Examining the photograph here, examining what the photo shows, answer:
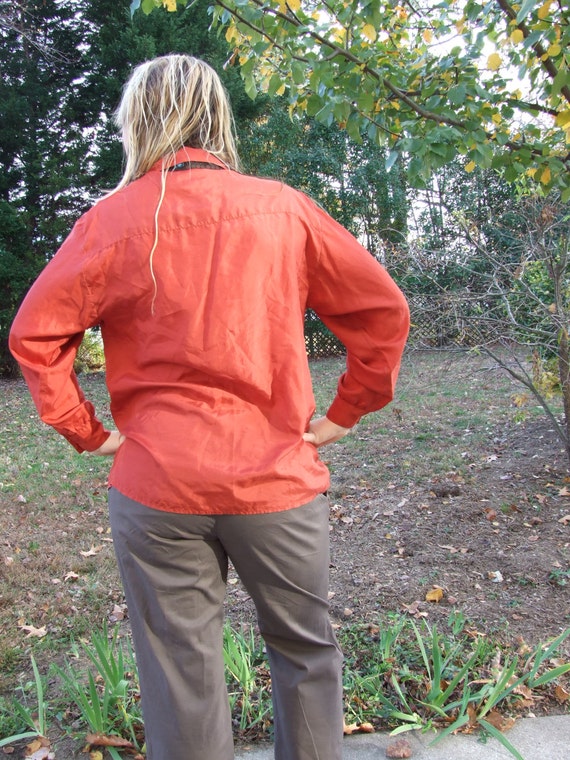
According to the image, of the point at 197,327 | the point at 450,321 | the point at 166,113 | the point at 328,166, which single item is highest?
the point at 328,166

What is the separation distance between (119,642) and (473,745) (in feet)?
4.64

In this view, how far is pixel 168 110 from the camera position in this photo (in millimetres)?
1386

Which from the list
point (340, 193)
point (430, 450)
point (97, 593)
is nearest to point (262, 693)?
point (97, 593)

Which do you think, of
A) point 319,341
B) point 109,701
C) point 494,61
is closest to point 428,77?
point 494,61

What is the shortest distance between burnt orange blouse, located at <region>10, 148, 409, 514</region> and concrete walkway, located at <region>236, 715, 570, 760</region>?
3.50ft

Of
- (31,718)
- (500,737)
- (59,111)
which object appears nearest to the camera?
(500,737)

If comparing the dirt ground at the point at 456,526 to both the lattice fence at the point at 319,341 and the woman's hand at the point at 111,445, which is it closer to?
the woman's hand at the point at 111,445

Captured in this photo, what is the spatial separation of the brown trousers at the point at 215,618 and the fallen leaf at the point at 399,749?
1.63ft

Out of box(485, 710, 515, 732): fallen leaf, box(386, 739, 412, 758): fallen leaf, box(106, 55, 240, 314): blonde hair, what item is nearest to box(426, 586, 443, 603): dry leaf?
box(485, 710, 515, 732): fallen leaf

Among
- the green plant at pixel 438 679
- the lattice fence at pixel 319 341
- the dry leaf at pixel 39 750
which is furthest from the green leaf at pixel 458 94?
the lattice fence at pixel 319 341

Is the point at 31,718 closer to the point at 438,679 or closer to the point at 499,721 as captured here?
the point at 438,679

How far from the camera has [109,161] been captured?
38.9ft

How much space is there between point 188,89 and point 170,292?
1.41 feet

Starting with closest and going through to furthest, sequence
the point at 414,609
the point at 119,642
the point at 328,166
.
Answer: the point at 119,642, the point at 414,609, the point at 328,166
